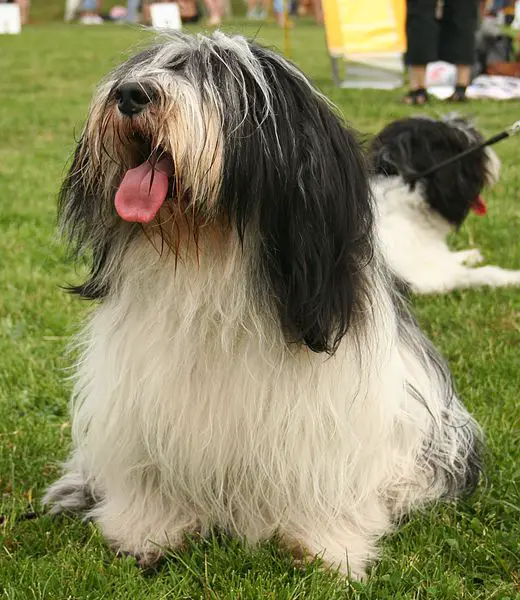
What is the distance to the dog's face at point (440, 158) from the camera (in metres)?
4.58

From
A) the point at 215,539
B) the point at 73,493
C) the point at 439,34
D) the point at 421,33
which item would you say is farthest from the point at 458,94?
the point at 215,539

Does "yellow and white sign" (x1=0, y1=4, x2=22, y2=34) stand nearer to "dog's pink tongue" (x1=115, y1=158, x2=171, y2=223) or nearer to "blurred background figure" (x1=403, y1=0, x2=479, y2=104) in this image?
"blurred background figure" (x1=403, y1=0, x2=479, y2=104)

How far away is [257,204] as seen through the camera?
6.23 feet

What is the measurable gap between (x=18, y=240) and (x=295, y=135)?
3.36 meters

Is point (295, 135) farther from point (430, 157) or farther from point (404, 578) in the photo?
point (430, 157)

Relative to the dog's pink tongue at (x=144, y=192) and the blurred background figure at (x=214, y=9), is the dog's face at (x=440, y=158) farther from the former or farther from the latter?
the blurred background figure at (x=214, y=9)

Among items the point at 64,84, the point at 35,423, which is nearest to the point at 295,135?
the point at 35,423

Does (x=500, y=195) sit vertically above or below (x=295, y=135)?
below

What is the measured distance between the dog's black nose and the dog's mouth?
8 cm

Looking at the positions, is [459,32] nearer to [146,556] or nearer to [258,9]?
[146,556]

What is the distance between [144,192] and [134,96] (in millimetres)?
200

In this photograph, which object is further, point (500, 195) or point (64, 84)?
point (64, 84)

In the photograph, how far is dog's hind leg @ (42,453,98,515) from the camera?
249cm

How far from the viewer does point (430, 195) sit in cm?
470
